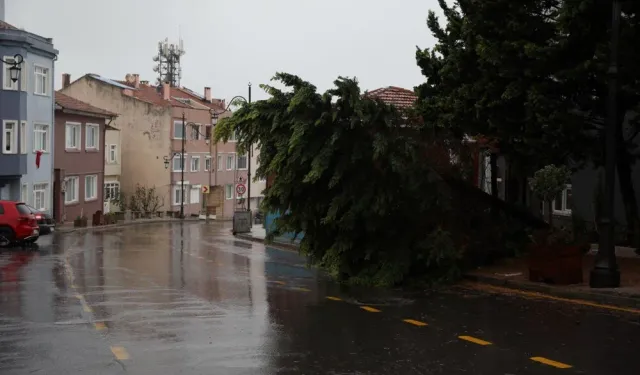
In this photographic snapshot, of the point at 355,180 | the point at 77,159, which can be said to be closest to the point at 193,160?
the point at 77,159

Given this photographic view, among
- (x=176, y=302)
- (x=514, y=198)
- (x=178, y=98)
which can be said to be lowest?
(x=176, y=302)

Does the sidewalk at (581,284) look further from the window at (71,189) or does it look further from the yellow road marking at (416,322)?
the window at (71,189)

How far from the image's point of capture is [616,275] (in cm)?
1366

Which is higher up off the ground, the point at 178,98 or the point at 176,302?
the point at 178,98

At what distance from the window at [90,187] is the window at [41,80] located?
1028cm

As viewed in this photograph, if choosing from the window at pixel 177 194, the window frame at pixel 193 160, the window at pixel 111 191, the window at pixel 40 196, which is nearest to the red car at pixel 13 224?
the window at pixel 40 196

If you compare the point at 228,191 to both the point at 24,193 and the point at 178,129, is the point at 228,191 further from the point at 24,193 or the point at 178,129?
the point at 24,193

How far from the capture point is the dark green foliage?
16297 mm

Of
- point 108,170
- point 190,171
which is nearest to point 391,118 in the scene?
point 108,170

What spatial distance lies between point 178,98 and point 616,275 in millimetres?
71607

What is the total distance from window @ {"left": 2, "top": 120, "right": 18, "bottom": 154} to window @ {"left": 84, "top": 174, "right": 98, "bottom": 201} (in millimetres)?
12680

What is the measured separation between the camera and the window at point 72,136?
5012 centimetres

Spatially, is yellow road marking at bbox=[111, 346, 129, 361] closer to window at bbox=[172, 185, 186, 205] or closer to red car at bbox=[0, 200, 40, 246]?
red car at bbox=[0, 200, 40, 246]

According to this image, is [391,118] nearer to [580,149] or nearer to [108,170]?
[580,149]
